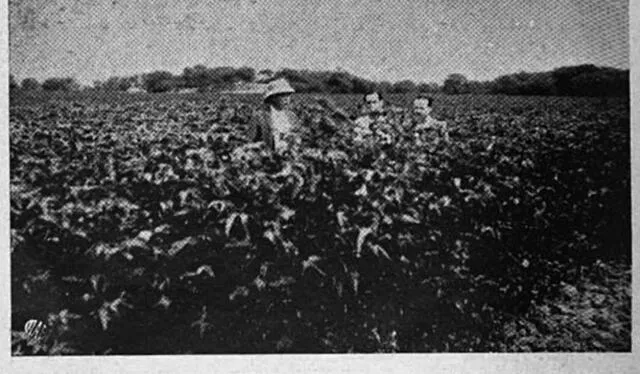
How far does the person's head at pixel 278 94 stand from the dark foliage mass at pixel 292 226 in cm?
4

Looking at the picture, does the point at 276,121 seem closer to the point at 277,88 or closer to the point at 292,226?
the point at 277,88

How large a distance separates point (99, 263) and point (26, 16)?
2.40 feet

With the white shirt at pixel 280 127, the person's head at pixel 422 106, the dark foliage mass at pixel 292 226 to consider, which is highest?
the person's head at pixel 422 106

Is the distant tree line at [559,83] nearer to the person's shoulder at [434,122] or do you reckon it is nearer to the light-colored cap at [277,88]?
the person's shoulder at [434,122]

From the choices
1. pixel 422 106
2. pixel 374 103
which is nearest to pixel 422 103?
pixel 422 106

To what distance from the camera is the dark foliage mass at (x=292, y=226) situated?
300cm

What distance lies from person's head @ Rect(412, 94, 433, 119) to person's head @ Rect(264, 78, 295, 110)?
352mm

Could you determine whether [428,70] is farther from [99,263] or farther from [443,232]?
[99,263]

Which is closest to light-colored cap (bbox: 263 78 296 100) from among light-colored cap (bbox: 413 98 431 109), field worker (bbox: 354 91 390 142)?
field worker (bbox: 354 91 390 142)

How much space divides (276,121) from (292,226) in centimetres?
30

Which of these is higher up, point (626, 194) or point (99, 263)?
point (626, 194)

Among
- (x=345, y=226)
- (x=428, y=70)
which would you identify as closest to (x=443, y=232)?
(x=345, y=226)

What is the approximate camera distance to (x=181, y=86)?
3.02m

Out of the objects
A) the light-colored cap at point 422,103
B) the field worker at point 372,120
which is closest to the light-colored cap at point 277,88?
the field worker at point 372,120
